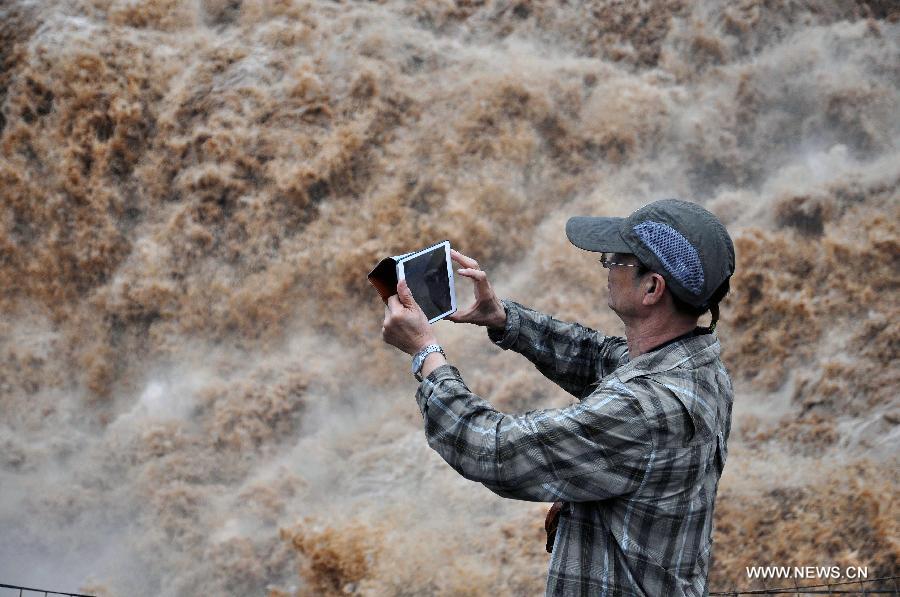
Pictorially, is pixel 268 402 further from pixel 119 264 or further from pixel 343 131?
pixel 343 131

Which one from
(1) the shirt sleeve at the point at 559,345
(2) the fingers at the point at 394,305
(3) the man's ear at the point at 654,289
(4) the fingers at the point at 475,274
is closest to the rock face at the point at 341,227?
(1) the shirt sleeve at the point at 559,345

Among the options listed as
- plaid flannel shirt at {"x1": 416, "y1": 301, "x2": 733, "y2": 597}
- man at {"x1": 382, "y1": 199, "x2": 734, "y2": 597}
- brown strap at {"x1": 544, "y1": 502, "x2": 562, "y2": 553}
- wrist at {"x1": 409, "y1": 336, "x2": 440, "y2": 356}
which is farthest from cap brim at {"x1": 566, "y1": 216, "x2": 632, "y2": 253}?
brown strap at {"x1": 544, "y1": 502, "x2": 562, "y2": 553}

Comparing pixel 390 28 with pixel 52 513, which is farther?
pixel 390 28

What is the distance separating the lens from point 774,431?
445cm

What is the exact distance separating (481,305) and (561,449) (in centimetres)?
63

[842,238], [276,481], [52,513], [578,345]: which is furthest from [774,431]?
[52,513]

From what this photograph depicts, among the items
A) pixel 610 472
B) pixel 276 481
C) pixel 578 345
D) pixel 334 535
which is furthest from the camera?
pixel 276 481

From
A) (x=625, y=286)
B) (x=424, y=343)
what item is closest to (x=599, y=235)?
(x=625, y=286)

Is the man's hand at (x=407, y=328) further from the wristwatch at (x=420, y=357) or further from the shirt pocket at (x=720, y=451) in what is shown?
the shirt pocket at (x=720, y=451)

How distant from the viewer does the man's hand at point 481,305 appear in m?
1.87

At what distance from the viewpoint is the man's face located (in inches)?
58.6

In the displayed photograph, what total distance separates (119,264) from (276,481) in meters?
1.83

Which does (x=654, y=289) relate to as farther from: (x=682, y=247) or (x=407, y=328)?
(x=407, y=328)

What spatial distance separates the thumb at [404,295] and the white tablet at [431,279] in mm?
70
